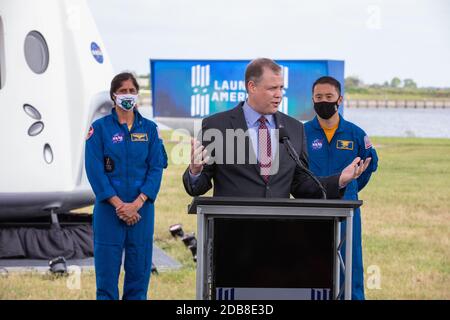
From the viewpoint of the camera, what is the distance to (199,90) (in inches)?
485

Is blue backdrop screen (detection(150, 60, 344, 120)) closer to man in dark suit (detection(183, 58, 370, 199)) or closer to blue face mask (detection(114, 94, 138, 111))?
blue face mask (detection(114, 94, 138, 111))

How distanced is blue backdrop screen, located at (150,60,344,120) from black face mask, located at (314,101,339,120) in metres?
5.72

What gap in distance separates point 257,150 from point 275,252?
0.55 metres

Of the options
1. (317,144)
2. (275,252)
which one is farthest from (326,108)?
(275,252)

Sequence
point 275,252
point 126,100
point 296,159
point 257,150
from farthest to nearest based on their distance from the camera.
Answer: point 126,100 → point 257,150 → point 296,159 → point 275,252

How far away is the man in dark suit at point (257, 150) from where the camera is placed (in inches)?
167

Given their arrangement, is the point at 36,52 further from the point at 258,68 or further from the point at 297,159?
the point at 297,159

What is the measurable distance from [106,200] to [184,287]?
5.83 feet

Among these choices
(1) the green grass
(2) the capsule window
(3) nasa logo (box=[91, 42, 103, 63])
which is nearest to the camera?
(1) the green grass

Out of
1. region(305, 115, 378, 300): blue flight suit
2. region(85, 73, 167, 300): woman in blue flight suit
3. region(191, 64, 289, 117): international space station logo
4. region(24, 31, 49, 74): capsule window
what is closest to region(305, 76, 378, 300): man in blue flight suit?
region(305, 115, 378, 300): blue flight suit

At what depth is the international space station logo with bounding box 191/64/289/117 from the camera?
12047 mm

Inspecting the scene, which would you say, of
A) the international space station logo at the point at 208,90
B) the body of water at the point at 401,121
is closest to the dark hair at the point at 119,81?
the international space station logo at the point at 208,90

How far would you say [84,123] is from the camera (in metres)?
7.88
